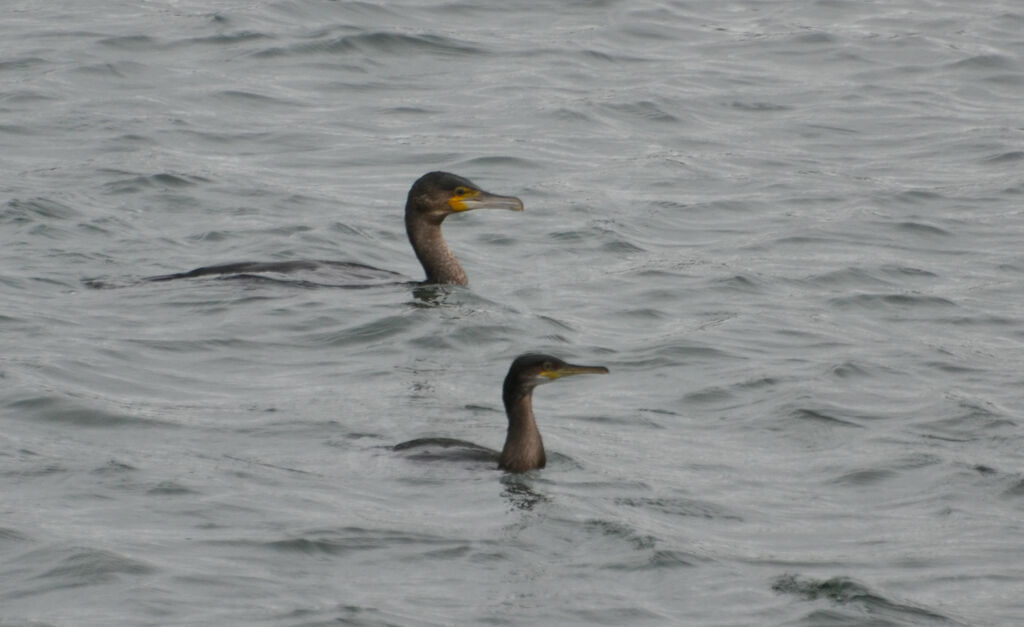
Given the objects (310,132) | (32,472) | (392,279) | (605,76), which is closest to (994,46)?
(605,76)

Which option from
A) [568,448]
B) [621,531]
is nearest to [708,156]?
[568,448]

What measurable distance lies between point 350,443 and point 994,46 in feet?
53.1

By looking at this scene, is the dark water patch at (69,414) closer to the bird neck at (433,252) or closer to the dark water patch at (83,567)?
the dark water patch at (83,567)

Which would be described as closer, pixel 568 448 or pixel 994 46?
pixel 568 448

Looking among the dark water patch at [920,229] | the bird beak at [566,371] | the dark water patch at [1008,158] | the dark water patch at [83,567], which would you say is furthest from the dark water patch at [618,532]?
the dark water patch at [1008,158]

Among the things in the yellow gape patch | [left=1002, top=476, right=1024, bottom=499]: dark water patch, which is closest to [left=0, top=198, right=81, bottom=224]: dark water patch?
the yellow gape patch

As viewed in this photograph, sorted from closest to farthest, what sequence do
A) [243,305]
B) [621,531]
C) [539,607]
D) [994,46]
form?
1. [539,607]
2. [621,531]
3. [243,305]
4. [994,46]

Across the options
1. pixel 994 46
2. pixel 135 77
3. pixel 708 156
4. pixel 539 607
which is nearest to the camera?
pixel 539 607

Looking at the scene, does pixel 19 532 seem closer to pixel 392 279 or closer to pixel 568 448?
pixel 568 448

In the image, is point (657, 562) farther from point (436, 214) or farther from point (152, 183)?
point (152, 183)

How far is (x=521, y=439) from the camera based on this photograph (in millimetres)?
10562

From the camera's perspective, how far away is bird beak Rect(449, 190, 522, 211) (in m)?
14.7

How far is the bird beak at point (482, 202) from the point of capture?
14.7m

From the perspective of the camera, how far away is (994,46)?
25031 millimetres
